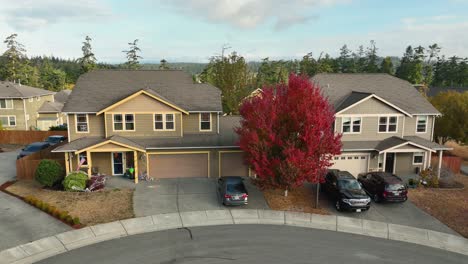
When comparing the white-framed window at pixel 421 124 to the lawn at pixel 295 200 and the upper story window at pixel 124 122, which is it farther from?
the upper story window at pixel 124 122

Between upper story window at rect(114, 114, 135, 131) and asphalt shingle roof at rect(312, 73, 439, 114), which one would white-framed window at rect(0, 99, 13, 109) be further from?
asphalt shingle roof at rect(312, 73, 439, 114)

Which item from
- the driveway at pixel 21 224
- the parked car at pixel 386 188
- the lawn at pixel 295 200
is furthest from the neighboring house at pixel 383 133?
the driveway at pixel 21 224

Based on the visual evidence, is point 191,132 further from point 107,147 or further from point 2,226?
point 2,226

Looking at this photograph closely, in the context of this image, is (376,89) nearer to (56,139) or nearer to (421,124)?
(421,124)

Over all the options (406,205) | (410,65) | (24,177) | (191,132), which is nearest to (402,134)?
(406,205)

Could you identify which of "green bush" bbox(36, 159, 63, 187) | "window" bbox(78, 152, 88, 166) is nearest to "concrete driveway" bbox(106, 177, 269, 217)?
"window" bbox(78, 152, 88, 166)
